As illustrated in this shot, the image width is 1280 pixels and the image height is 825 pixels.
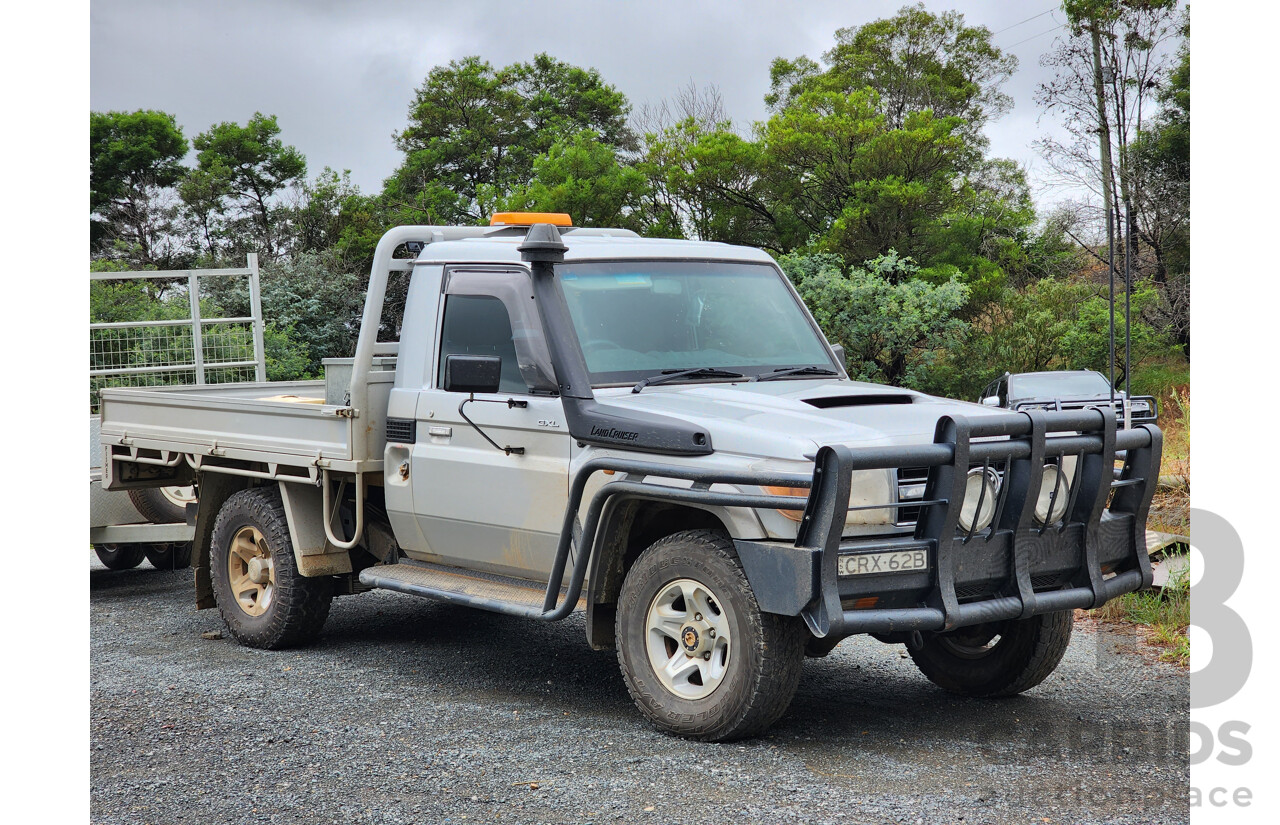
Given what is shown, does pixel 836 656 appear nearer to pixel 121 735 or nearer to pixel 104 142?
pixel 121 735

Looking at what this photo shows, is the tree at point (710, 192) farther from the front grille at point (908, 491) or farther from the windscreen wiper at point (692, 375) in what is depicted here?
the front grille at point (908, 491)

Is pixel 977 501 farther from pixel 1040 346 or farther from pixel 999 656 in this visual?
pixel 1040 346

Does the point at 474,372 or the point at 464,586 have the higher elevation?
the point at 474,372

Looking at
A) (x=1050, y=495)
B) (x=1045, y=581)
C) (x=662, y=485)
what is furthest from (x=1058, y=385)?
(x=662, y=485)

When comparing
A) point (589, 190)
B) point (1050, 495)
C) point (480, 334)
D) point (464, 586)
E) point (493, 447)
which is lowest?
point (464, 586)

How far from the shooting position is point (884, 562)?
5.22 m

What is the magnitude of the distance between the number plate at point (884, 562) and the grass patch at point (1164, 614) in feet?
9.35

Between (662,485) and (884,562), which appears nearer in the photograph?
(884,562)

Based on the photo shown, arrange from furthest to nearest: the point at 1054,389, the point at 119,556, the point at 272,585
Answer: the point at 1054,389 → the point at 119,556 → the point at 272,585

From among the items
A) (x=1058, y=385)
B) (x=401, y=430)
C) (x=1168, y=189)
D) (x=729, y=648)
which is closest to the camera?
(x=729, y=648)

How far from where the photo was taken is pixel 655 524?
20.1 feet

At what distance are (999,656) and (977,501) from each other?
4.49 feet

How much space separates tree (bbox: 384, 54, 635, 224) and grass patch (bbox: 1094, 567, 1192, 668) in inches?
1225

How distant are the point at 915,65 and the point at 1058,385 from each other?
25645 millimetres
